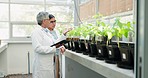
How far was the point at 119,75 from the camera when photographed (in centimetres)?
120

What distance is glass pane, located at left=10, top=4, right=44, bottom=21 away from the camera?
5.72 meters

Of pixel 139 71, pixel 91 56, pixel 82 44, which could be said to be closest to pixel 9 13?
pixel 82 44

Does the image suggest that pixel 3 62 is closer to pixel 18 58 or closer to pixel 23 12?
pixel 18 58

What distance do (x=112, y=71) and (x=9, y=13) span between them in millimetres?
4906

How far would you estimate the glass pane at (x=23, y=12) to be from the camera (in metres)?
5.72

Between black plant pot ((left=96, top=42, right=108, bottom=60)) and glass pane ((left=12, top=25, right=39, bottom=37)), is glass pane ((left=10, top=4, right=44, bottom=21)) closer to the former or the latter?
glass pane ((left=12, top=25, right=39, bottom=37))

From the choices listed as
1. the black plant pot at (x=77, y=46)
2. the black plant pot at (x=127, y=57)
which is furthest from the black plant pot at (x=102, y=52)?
the black plant pot at (x=77, y=46)

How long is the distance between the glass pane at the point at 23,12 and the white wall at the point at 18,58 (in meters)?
0.77

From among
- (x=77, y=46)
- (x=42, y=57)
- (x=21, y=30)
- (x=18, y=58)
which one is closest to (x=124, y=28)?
(x=77, y=46)

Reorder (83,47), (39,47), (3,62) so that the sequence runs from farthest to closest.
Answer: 1. (3,62)
2. (39,47)
3. (83,47)

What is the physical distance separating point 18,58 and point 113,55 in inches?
178

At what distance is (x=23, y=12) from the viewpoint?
229 inches

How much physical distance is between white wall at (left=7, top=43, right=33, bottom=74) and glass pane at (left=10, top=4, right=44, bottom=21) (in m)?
0.77

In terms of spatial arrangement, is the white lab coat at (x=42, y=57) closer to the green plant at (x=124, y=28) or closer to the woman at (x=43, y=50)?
the woman at (x=43, y=50)
